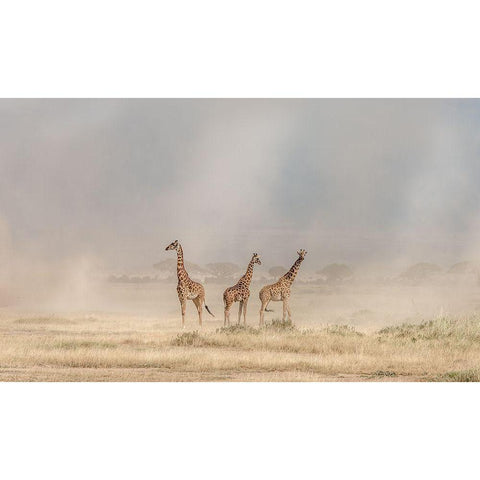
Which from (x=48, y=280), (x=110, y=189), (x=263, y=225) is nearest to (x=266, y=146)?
(x=263, y=225)

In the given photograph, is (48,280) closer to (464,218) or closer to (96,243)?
(96,243)

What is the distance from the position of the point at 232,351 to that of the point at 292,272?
1.52m

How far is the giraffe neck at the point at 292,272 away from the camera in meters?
12.9

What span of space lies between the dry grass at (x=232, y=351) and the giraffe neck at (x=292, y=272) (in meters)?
0.64

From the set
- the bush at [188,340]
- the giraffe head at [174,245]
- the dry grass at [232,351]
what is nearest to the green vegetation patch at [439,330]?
the dry grass at [232,351]

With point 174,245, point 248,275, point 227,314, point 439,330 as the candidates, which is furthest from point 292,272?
point 439,330

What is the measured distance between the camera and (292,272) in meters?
12.9

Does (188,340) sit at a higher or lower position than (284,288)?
lower

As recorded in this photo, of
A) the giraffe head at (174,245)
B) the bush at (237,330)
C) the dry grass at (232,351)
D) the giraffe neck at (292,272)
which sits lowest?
the dry grass at (232,351)

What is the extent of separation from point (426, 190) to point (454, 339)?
2.16 m

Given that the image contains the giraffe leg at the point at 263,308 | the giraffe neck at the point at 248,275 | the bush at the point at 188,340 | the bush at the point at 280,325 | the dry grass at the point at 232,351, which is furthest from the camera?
the giraffe leg at the point at 263,308

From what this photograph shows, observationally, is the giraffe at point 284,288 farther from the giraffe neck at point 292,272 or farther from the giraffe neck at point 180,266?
the giraffe neck at point 180,266

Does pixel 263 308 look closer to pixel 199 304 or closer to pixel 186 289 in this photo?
pixel 199 304

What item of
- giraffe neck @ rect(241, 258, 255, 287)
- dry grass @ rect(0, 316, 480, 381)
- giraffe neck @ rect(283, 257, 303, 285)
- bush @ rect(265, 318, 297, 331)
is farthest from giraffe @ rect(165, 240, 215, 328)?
giraffe neck @ rect(283, 257, 303, 285)
